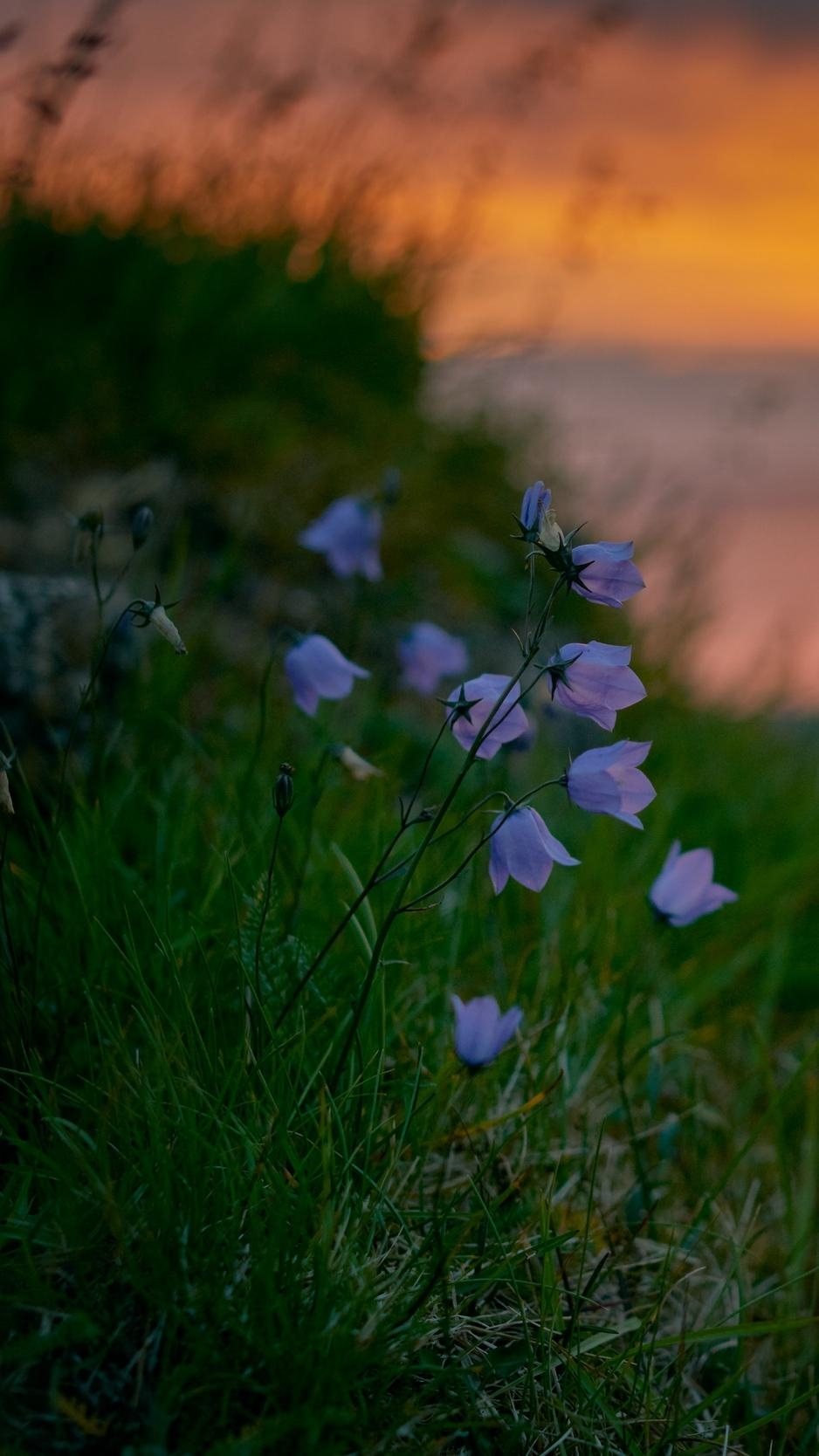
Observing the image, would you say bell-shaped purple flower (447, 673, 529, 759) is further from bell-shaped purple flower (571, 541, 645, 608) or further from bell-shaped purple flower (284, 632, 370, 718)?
bell-shaped purple flower (284, 632, 370, 718)

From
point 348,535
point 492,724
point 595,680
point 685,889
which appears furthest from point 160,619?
point 348,535

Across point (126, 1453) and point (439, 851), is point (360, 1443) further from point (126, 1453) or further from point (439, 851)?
point (439, 851)

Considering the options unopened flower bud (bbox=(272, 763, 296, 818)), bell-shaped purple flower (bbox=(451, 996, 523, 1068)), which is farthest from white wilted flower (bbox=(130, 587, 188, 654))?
bell-shaped purple flower (bbox=(451, 996, 523, 1068))

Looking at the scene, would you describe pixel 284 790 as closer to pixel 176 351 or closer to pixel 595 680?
pixel 595 680

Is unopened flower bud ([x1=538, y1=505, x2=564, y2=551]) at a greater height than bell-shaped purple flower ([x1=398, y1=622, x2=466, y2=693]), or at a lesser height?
greater

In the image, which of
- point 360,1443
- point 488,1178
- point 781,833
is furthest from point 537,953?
point 781,833

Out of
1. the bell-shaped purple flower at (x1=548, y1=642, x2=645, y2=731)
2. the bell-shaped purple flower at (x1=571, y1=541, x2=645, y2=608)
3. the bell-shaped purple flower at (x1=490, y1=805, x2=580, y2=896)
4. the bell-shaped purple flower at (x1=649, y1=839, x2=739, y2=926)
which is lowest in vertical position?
the bell-shaped purple flower at (x1=649, y1=839, x2=739, y2=926)
